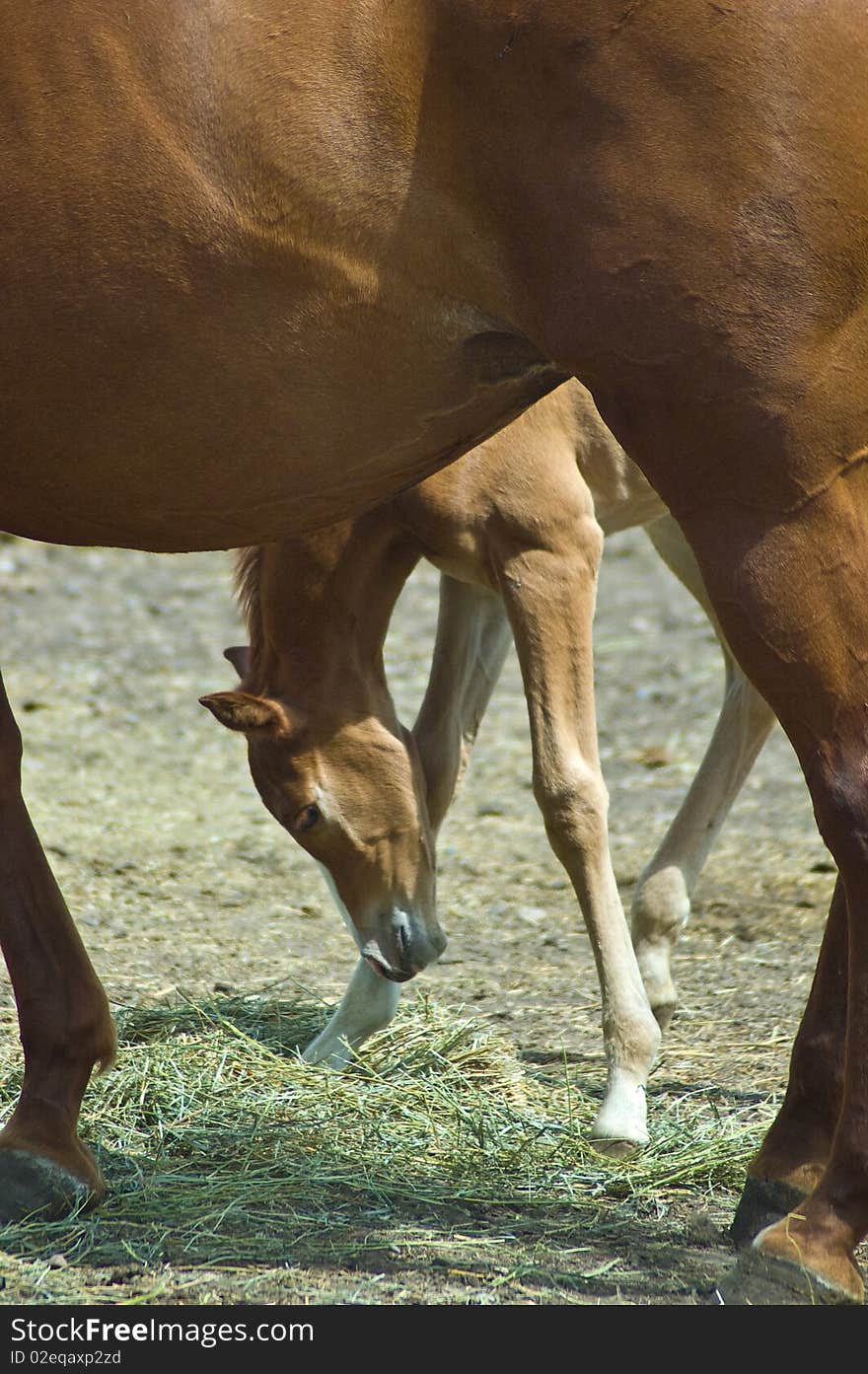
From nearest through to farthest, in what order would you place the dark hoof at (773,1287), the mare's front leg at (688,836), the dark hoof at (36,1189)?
the dark hoof at (773,1287) < the dark hoof at (36,1189) < the mare's front leg at (688,836)

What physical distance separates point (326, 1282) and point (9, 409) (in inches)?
63.1

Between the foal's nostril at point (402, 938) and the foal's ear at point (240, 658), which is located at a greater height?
the foal's ear at point (240, 658)

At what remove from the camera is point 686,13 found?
2309 mm

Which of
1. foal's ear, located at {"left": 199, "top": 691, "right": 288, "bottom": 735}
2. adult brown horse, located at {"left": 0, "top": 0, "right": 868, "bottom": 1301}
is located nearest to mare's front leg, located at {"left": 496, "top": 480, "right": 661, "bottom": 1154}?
foal's ear, located at {"left": 199, "top": 691, "right": 288, "bottom": 735}

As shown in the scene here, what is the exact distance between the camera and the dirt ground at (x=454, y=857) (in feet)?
14.7

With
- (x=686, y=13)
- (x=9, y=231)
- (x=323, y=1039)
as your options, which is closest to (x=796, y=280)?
(x=686, y=13)

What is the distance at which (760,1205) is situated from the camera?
2.95 m

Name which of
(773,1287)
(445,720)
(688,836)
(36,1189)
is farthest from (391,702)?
(773,1287)

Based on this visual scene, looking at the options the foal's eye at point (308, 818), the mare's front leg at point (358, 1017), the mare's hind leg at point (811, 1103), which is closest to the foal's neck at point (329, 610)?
the foal's eye at point (308, 818)

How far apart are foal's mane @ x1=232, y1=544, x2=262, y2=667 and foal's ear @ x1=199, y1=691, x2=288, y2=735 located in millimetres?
281

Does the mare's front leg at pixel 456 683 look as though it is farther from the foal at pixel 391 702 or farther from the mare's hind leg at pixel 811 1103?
Answer: the mare's hind leg at pixel 811 1103

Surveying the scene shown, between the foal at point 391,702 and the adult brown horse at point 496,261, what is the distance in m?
1.59

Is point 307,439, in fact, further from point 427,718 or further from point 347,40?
point 427,718

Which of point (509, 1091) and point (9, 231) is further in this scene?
point (509, 1091)
